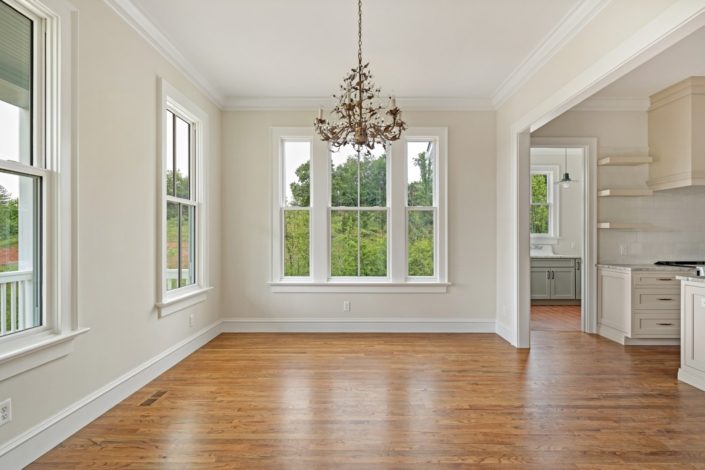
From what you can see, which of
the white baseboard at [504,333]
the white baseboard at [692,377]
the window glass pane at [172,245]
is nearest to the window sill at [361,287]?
the white baseboard at [504,333]

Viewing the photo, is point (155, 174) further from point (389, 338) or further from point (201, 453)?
point (389, 338)

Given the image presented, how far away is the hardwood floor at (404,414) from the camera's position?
7.83ft

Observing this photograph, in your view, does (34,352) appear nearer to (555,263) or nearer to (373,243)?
(373,243)

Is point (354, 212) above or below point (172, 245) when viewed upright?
above

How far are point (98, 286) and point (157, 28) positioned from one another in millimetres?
2146

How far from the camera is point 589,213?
17.6ft

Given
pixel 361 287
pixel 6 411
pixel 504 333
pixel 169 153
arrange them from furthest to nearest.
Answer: pixel 361 287
pixel 504 333
pixel 169 153
pixel 6 411

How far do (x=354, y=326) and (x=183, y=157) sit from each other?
9.23 ft

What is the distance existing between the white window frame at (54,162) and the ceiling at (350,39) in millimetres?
912

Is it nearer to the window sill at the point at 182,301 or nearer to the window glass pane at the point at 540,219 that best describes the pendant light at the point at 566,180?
the window glass pane at the point at 540,219

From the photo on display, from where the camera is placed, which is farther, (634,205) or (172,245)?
(634,205)

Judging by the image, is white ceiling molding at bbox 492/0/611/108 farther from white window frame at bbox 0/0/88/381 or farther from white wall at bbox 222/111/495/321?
white window frame at bbox 0/0/88/381

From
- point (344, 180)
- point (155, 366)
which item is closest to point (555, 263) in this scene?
point (344, 180)

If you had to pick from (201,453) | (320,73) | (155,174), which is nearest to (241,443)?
(201,453)
